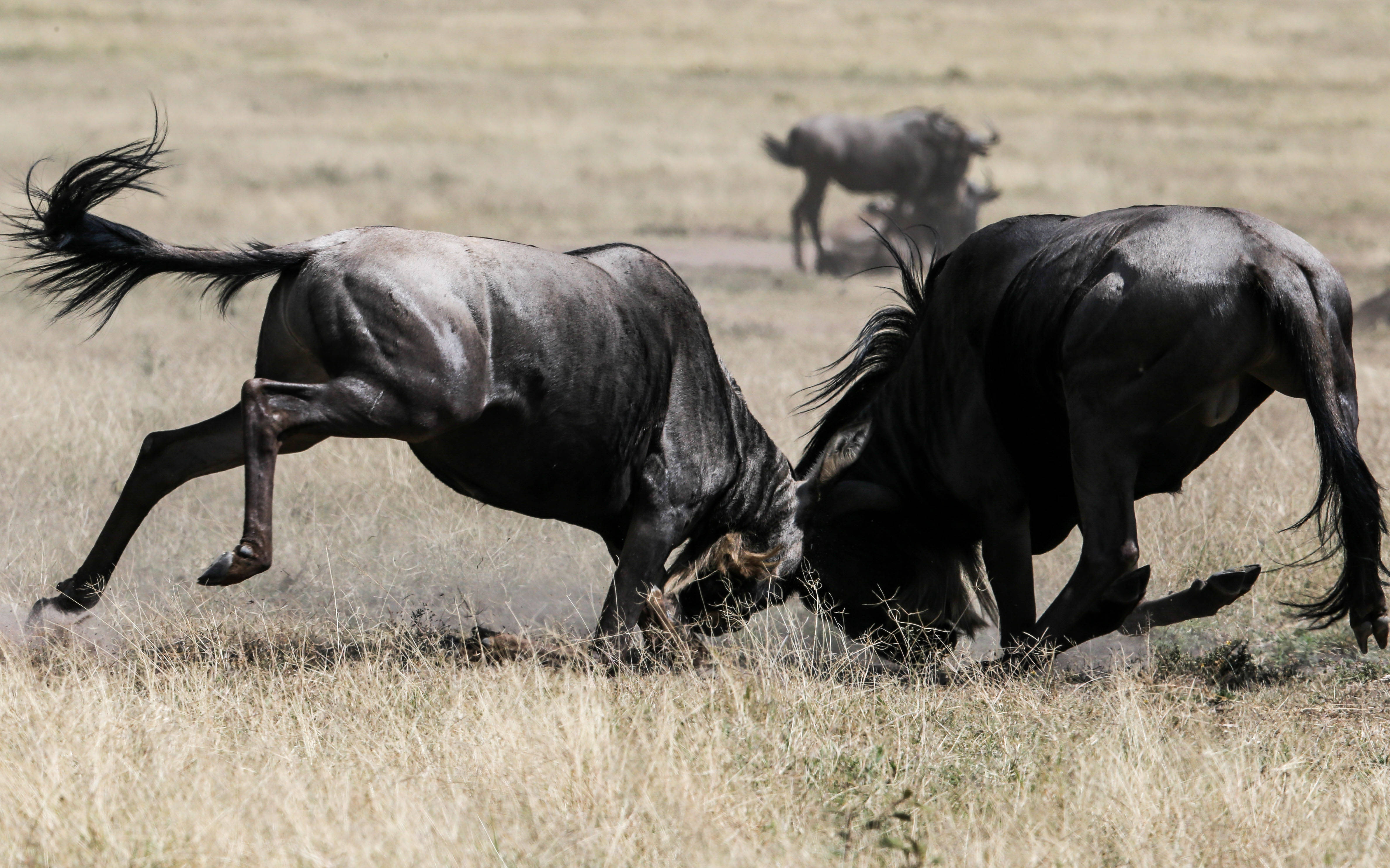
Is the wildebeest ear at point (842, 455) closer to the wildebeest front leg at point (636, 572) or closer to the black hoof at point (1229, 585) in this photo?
the wildebeest front leg at point (636, 572)

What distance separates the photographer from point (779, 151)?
72.5 ft

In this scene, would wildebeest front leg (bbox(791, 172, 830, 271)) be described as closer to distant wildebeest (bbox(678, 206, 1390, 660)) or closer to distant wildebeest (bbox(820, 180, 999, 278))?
distant wildebeest (bbox(820, 180, 999, 278))

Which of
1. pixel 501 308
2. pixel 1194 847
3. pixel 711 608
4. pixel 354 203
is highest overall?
pixel 501 308

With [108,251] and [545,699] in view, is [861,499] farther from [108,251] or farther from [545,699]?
[108,251]

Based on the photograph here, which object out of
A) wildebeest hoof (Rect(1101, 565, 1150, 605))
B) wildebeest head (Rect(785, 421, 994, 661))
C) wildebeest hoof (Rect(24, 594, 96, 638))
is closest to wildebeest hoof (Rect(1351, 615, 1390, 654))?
wildebeest hoof (Rect(1101, 565, 1150, 605))

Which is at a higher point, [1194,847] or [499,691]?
[1194,847]

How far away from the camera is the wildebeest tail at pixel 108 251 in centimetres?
455

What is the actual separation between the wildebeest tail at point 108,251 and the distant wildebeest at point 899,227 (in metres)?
14.5

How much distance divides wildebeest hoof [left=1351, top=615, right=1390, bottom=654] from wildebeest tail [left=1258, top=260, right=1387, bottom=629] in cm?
6

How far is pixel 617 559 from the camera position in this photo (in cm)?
546

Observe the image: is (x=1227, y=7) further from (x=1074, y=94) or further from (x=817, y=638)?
(x=817, y=638)

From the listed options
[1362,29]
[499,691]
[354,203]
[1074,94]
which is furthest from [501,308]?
[1362,29]

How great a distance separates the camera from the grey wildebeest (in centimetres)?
436

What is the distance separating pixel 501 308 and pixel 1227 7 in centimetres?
4609
